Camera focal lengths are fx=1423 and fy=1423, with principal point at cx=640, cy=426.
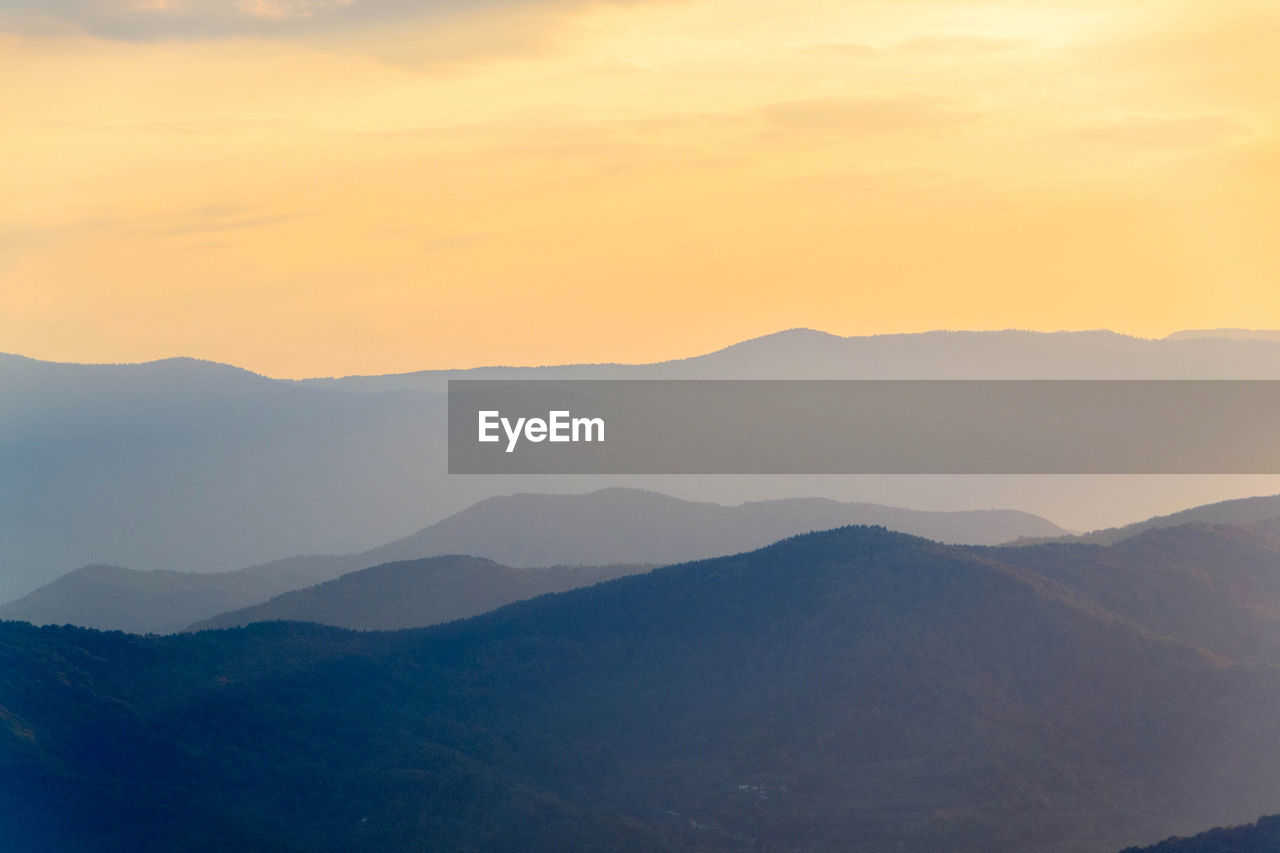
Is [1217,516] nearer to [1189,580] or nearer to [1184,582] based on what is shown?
[1189,580]

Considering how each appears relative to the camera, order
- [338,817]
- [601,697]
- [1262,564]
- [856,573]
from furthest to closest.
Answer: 1. [1262,564]
2. [856,573]
3. [601,697]
4. [338,817]

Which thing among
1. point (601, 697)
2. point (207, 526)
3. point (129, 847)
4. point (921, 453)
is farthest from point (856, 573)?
point (207, 526)

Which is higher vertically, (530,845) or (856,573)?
(856,573)

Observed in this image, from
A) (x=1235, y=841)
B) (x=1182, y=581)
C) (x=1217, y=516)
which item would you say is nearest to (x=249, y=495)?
(x=1217, y=516)

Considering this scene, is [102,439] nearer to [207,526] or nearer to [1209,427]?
[207,526]

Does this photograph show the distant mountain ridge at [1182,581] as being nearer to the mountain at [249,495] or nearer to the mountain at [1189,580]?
the mountain at [1189,580]

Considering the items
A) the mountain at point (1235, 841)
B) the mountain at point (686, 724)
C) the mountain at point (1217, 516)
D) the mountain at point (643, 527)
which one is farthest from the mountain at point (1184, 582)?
the mountain at point (643, 527)

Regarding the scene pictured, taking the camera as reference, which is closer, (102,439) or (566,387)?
(566,387)
